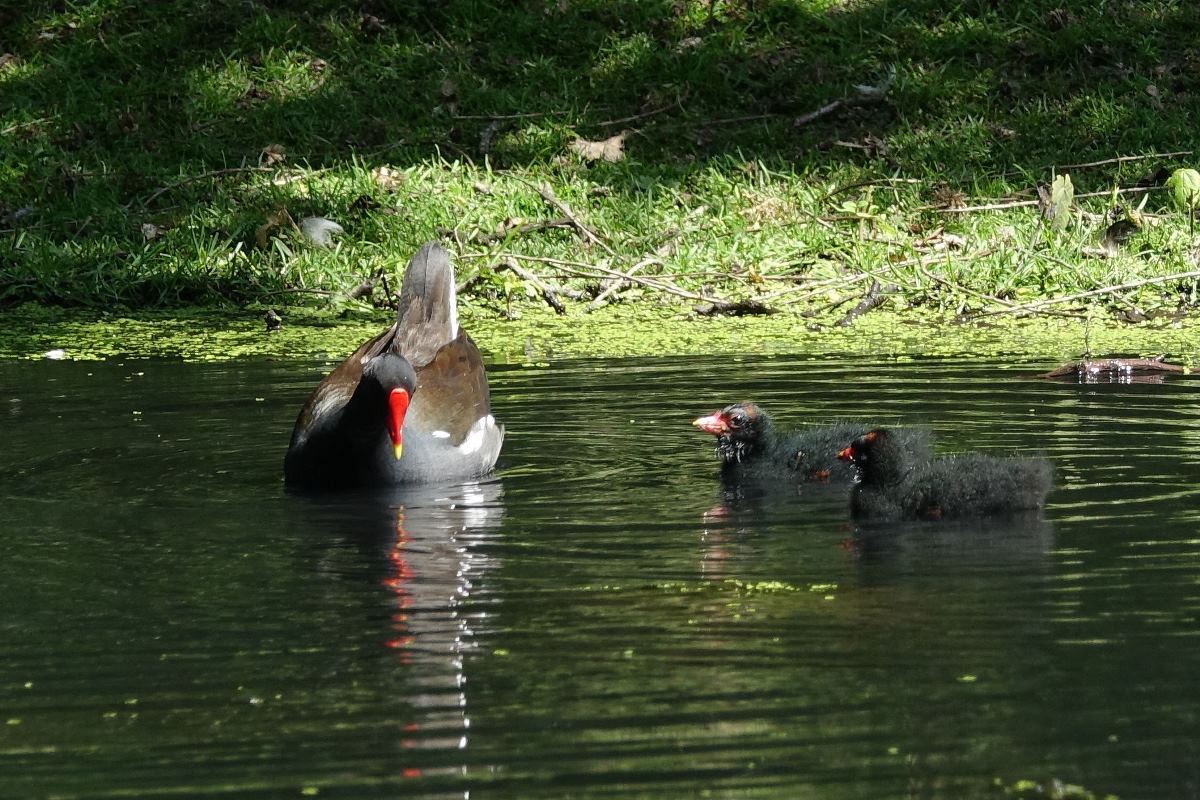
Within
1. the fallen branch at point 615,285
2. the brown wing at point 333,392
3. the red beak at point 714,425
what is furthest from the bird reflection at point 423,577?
the fallen branch at point 615,285

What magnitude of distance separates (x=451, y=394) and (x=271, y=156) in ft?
22.5

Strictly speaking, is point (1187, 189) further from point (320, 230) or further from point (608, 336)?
point (320, 230)

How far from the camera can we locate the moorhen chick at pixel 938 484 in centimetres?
578

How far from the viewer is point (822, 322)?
10.7 metres

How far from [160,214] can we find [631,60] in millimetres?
3905

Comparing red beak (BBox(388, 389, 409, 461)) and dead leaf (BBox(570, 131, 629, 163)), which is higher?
dead leaf (BBox(570, 131, 629, 163))

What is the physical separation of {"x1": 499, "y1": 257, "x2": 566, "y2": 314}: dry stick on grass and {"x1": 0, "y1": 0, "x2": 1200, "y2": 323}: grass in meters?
0.03

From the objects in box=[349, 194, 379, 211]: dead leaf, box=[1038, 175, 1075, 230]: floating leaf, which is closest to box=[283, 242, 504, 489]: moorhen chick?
box=[349, 194, 379, 211]: dead leaf

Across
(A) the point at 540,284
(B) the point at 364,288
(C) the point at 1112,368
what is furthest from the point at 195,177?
(C) the point at 1112,368


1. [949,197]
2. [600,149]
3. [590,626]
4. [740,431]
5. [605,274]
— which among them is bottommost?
[590,626]

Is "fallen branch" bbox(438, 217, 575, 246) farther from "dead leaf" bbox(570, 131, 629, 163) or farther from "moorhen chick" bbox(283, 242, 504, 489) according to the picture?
"moorhen chick" bbox(283, 242, 504, 489)

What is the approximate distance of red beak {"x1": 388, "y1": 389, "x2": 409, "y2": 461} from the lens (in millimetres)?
6543

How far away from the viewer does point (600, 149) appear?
43.8 ft

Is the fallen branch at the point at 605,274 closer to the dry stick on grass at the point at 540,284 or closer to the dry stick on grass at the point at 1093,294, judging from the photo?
the dry stick on grass at the point at 540,284
